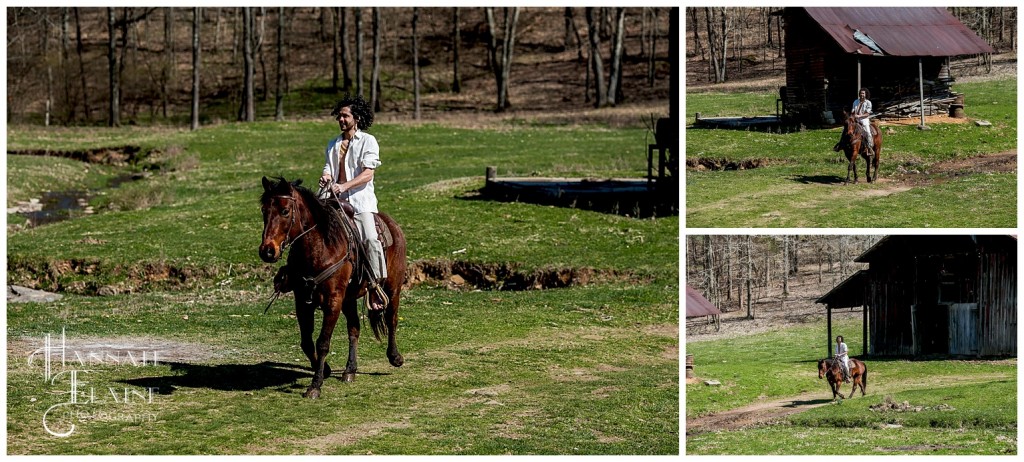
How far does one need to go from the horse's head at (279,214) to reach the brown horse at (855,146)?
5939 millimetres

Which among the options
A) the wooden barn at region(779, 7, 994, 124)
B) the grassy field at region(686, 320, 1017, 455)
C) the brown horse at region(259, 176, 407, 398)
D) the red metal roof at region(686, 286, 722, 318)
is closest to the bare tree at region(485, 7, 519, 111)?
the brown horse at region(259, 176, 407, 398)

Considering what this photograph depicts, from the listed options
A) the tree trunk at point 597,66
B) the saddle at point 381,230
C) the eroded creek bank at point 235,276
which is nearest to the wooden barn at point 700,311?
the saddle at point 381,230

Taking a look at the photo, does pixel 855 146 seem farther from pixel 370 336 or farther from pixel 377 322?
pixel 370 336

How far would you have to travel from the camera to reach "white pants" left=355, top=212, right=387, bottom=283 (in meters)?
15.5

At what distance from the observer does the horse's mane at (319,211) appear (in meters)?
14.1

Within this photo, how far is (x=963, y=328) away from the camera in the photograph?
14.5 meters

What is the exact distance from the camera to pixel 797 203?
14141mm

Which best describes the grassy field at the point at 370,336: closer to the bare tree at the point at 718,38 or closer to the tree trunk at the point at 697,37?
the bare tree at the point at 718,38

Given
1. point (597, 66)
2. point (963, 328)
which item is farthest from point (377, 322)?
point (597, 66)

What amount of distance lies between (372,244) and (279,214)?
1786 mm

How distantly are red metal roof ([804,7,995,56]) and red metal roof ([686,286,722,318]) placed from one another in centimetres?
333

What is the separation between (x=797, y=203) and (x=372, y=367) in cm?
617

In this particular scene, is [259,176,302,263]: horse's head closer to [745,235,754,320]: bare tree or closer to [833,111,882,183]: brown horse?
[745,235,754,320]: bare tree

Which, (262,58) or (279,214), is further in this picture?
(262,58)
